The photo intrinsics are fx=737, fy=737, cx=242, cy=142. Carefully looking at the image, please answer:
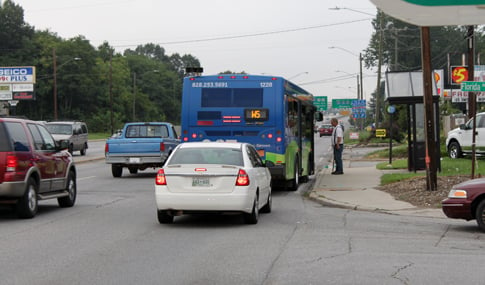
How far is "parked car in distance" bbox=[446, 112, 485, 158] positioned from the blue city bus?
1120 cm

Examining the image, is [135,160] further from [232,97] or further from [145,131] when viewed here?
[232,97]

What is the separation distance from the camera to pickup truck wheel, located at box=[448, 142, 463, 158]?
1164 inches

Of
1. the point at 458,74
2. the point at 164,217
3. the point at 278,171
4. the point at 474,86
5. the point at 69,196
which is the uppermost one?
the point at 458,74

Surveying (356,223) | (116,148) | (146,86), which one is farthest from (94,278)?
(146,86)

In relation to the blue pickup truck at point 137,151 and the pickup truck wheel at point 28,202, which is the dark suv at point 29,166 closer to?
the pickup truck wheel at point 28,202

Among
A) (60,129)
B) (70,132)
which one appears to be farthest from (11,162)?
(60,129)

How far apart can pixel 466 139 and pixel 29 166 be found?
1975cm

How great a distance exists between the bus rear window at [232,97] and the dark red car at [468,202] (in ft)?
24.8

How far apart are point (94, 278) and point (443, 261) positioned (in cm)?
433

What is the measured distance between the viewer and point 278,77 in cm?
1897

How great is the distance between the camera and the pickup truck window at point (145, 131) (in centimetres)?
2647

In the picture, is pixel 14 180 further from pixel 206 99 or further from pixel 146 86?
pixel 146 86

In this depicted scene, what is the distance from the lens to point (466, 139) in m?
28.8

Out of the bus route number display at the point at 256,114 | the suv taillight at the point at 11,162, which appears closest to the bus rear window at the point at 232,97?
the bus route number display at the point at 256,114
